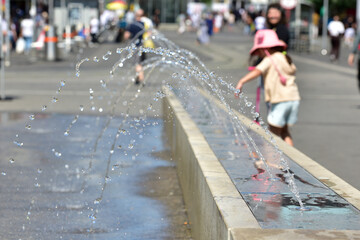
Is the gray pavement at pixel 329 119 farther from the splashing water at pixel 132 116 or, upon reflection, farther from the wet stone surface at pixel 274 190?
the wet stone surface at pixel 274 190

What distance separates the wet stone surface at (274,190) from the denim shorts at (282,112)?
76 centimetres

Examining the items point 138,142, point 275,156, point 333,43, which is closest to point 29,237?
point 275,156

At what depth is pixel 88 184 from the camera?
7.89 m

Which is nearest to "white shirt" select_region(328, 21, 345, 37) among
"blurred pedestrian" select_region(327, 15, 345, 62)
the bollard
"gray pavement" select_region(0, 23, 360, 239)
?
"blurred pedestrian" select_region(327, 15, 345, 62)

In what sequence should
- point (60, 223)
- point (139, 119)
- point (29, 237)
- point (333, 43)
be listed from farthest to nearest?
point (333, 43), point (139, 119), point (60, 223), point (29, 237)

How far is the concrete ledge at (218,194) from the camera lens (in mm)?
3906

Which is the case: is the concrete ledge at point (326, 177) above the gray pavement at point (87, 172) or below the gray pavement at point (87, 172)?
above

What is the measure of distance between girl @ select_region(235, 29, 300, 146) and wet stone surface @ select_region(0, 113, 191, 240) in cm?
120

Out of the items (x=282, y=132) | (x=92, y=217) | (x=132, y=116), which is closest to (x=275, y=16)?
(x=282, y=132)

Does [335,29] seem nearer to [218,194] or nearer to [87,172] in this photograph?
[87,172]

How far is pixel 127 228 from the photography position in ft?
20.3

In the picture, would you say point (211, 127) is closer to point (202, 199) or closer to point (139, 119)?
point (202, 199)

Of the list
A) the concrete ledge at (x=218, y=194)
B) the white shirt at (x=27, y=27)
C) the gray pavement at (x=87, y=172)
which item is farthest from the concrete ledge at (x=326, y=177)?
the white shirt at (x=27, y=27)

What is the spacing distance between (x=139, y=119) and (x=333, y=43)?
2104 cm
